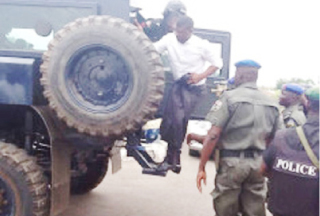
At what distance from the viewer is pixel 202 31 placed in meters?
5.86

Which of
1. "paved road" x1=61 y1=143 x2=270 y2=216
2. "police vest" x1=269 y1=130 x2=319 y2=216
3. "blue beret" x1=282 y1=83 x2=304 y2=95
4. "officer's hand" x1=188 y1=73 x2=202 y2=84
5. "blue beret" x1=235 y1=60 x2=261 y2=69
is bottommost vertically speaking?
"paved road" x1=61 y1=143 x2=270 y2=216

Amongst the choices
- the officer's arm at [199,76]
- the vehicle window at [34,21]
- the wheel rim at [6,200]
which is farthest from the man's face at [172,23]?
the wheel rim at [6,200]

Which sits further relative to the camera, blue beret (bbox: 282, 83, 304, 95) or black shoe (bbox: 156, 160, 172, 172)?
blue beret (bbox: 282, 83, 304, 95)

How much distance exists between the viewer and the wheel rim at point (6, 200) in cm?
414

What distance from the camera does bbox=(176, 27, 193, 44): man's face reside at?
4.62 m

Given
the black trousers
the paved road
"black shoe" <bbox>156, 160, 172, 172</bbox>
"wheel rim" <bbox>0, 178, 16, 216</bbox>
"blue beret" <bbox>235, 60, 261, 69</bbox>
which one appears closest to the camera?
"blue beret" <bbox>235, 60, 261, 69</bbox>

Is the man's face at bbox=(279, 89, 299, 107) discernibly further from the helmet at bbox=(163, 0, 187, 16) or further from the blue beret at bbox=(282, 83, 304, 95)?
the helmet at bbox=(163, 0, 187, 16)

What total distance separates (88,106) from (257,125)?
136 cm

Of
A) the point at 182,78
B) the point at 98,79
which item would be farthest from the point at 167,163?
the point at 98,79

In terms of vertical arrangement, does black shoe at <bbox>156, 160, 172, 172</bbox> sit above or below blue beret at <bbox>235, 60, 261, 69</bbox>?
below

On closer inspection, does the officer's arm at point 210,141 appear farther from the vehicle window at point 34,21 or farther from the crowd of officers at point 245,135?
the vehicle window at point 34,21

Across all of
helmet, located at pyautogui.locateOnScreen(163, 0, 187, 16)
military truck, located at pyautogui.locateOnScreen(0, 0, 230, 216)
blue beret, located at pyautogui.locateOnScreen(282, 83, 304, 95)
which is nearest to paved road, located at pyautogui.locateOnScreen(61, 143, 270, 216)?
military truck, located at pyautogui.locateOnScreen(0, 0, 230, 216)

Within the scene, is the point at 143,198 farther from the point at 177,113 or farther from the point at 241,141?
the point at 241,141

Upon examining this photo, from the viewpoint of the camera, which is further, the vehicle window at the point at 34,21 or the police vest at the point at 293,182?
the vehicle window at the point at 34,21
